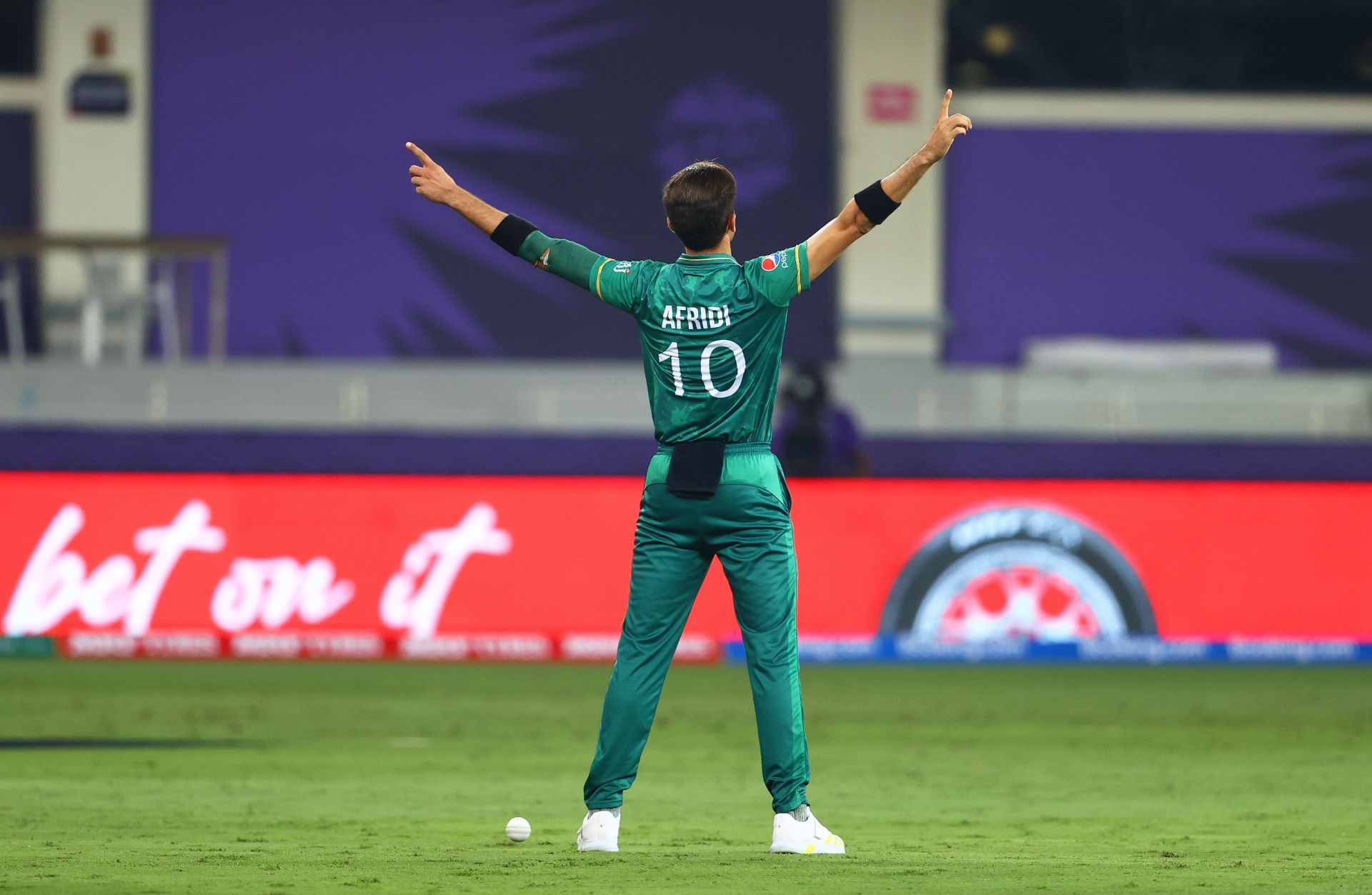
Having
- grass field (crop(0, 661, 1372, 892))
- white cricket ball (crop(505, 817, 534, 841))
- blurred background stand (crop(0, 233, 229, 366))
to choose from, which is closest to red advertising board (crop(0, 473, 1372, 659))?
grass field (crop(0, 661, 1372, 892))

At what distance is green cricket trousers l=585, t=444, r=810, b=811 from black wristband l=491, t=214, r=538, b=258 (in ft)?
2.73

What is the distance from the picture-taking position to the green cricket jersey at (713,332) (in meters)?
5.81

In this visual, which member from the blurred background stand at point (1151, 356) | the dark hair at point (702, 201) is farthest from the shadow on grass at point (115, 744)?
the blurred background stand at point (1151, 356)

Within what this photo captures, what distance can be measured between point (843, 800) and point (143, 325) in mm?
16080

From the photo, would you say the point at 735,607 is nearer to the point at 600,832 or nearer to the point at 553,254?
the point at 600,832

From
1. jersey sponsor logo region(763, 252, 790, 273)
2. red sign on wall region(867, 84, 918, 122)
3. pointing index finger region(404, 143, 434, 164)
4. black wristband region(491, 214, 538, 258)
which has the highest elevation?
red sign on wall region(867, 84, 918, 122)

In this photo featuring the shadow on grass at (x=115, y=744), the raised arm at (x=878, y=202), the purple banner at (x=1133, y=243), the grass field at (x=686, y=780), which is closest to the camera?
the grass field at (x=686, y=780)

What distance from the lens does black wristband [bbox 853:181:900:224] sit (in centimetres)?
570

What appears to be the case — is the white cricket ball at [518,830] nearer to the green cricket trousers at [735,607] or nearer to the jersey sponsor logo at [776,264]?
the green cricket trousers at [735,607]

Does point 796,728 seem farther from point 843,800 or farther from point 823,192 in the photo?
point 823,192

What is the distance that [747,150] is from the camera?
2427 centimetres

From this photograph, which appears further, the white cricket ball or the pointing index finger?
the white cricket ball

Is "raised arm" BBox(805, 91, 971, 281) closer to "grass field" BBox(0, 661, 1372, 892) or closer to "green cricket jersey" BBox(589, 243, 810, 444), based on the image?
"green cricket jersey" BBox(589, 243, 810, 444)

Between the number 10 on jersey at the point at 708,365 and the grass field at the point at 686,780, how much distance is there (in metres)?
1.46
